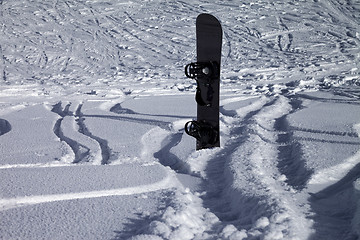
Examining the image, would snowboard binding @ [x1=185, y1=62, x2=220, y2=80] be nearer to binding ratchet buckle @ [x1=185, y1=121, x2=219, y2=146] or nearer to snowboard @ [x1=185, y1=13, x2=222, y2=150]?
snowboard @ [x1=185, y1=13, x2=222, y2=150]

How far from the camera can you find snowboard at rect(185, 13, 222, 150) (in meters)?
3.54

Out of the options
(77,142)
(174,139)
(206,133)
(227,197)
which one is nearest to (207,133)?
(206,133)

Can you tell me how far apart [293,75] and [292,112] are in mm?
2553

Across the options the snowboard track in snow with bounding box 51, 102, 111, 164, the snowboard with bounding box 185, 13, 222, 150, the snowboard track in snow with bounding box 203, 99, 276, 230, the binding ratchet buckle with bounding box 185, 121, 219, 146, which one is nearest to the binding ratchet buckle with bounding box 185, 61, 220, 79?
the snowboard with bounding box 185, 13, 222, 150

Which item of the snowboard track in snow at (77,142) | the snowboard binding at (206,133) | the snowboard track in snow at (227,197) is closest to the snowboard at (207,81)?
the snowboard binding at (206,133)

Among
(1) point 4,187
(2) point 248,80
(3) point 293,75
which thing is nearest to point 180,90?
(2) point 248,80

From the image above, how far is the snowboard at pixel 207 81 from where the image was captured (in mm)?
3545

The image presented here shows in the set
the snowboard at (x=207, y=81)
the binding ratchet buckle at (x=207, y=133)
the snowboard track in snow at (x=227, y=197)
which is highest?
the snowboard at (x=207, y=81)

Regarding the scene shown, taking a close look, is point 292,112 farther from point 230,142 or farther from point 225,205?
point 225,205

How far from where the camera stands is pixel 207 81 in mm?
3570

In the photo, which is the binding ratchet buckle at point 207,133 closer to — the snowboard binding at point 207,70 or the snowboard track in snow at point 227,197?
the snowboard track in snow at point 227,197

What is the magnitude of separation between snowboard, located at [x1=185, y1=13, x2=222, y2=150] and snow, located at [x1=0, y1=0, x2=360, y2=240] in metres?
0.22

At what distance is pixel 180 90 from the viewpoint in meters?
6.84

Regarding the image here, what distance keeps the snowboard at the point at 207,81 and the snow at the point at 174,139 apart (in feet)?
0.71
